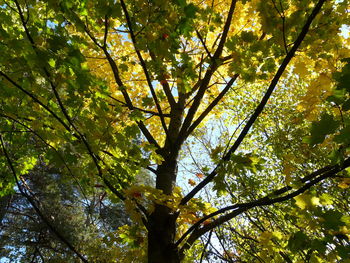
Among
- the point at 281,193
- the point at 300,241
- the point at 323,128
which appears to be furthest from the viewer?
the point at 281,193

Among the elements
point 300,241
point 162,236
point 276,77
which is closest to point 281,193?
point 300,241

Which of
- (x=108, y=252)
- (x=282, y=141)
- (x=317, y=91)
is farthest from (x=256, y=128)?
(x=108, y=252)

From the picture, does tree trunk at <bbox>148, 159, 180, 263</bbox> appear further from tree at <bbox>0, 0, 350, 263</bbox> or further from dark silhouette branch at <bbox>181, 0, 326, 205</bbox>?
dark silhouette branch at <bbox>181, 0, 326, 205</bbox>

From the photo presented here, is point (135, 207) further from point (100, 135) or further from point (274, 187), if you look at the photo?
point (274, 187)

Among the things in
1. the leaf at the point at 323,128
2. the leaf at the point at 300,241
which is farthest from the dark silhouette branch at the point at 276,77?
the leaf at the point at 300,241

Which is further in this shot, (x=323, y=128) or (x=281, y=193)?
(x=281, y=193)

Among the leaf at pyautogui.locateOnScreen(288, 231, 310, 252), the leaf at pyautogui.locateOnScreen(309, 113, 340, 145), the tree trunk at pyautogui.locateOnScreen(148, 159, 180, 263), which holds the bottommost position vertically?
the leaf at pyautogui.locateOnScreen(288, 231, 310, 252)

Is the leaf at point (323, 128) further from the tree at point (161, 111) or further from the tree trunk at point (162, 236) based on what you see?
the tree trunk at point (162, 236)

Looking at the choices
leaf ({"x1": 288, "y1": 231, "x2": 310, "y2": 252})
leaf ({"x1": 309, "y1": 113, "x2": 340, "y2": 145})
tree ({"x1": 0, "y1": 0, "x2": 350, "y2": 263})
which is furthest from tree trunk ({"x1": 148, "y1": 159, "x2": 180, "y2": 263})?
leaf ({"x1": 309, "y1": 113, "x2": 340, "y2": 145})

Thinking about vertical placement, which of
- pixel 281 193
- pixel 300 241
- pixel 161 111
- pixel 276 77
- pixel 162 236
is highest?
pixel 161 111

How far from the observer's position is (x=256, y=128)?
552 cm

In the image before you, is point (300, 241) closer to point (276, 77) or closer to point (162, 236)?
point (276, 77)

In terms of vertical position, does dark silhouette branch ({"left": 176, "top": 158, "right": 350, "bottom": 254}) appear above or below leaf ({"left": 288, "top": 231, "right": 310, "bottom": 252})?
above

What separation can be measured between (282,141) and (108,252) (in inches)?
230
